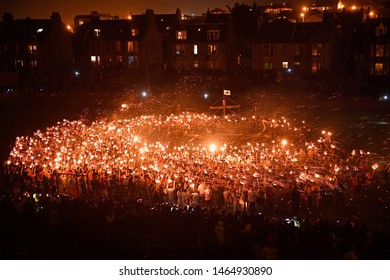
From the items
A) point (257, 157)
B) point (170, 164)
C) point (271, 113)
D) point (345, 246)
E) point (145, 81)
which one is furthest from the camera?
point (145, 81)

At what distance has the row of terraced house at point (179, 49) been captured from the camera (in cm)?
5094

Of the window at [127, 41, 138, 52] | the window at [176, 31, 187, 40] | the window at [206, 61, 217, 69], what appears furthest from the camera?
the window at [127, 41, 138, 52]

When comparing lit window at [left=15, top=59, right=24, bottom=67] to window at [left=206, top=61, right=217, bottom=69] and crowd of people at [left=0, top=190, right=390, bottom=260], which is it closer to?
window at [left=206, top=61, right=217, bottom=69]

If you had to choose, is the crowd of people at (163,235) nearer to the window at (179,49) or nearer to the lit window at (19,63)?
the window at (179,49)

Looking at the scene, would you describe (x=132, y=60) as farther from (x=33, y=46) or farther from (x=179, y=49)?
(x=33, y=46)

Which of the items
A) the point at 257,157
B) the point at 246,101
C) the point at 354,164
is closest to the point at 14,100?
the point at 246,101

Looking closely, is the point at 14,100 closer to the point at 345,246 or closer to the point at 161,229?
the point at 161,229

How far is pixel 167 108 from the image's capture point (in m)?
40.4

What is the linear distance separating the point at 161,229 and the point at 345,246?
5.24 metres

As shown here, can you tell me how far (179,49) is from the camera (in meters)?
56.0

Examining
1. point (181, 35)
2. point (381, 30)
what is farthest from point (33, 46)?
point (381, 30)

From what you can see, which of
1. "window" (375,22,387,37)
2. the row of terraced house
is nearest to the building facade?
the row of terraced house

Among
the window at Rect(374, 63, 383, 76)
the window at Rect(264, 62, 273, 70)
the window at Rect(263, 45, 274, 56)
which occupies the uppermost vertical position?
the window at Rect(263, 45, 274, 56)

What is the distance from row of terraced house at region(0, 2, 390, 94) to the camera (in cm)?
5094
